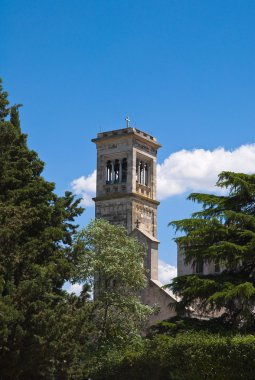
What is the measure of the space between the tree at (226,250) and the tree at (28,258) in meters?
5.02

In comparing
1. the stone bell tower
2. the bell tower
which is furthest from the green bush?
the bell tower

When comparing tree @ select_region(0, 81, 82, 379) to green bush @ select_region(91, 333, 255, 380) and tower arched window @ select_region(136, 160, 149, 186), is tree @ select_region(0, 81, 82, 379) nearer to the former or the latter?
green bush @ select_region(91, 333, 255, 380)

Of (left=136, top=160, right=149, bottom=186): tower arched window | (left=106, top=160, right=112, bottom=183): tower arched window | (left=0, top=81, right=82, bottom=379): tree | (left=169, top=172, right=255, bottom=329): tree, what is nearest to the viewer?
(left=0, top=81, right=82, bottom=379): tree

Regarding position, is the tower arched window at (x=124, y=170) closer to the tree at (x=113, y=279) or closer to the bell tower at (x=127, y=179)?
the bell tower at (x=127, y=179)

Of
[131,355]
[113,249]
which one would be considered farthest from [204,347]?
[113,249]

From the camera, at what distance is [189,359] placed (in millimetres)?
25891

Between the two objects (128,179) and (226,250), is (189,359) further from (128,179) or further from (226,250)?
(128,179)

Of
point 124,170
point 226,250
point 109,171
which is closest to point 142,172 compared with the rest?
point 124,170

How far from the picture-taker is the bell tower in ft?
183

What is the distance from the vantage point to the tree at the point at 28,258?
76.4ft

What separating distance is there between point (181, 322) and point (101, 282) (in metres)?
7.24

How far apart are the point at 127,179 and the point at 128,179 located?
123 mm

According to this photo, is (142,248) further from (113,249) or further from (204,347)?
(204,347)

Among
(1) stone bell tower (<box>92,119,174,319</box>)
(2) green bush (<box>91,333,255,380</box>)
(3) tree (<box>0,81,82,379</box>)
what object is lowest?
(2) green bush (<box>91,333,255,380</box>)
